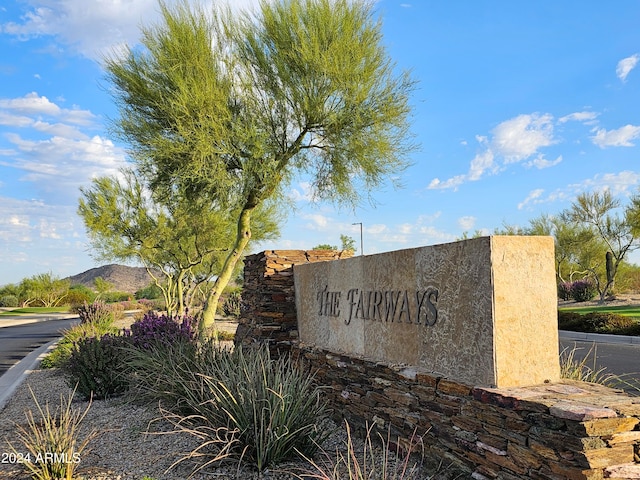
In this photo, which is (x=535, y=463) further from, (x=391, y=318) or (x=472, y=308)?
(x=391, y=318)

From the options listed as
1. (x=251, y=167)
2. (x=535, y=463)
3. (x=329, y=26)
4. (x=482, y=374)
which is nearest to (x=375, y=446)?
(x=482, y=374)

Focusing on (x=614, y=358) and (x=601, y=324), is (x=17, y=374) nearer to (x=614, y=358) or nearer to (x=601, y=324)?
(x=614, y=358)

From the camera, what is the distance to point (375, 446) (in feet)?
20.2

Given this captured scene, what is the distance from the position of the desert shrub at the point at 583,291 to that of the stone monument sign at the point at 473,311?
32339 millimetres

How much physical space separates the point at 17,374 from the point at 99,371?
5024mm

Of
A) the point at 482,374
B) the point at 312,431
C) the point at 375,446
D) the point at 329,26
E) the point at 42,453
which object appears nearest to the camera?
the point at 482,374

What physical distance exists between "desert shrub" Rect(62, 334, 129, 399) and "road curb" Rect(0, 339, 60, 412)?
132 centimetres

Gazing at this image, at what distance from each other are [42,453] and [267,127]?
9231mm

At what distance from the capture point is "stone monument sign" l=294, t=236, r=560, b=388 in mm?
4598

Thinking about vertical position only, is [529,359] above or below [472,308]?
below

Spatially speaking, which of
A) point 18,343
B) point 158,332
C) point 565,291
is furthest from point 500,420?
point 565,291

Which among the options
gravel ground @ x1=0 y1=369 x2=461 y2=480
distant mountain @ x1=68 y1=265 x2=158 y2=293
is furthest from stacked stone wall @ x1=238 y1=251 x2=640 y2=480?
distant mountain @ x1=68 y1=265 x2=158 y2=293

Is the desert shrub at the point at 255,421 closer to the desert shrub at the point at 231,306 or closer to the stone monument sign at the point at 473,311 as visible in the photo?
the stone monument sign at the point at 473,311

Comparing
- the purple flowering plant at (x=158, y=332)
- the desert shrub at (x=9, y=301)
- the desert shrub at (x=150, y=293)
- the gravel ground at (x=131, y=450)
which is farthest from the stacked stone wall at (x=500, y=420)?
the desert shrub at (x=9, y=301)
